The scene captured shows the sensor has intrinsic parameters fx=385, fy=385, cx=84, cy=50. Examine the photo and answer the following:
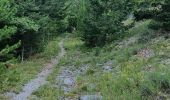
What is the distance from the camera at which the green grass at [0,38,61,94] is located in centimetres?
2081

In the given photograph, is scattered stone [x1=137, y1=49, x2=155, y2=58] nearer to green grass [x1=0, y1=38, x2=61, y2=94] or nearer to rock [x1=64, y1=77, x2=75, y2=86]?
rock [x1=64, y1=77, x2=75, y2=86]

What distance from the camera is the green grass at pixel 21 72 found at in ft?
68.3

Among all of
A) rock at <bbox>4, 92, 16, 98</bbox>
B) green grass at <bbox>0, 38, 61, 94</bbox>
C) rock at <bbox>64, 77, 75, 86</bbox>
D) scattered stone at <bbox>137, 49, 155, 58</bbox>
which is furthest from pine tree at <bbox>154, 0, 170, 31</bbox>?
rock at <bbox>4, 92, 16, 98</bbox>

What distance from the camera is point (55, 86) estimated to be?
21250 mm

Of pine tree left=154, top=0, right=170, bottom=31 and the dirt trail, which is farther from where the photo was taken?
pine tree left=154, top=0, right=170, bottom=31

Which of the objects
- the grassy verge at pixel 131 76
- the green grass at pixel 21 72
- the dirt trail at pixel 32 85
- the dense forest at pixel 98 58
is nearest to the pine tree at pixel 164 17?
the dense forest at pixel 98 58

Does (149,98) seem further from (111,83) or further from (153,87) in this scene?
(111,83)

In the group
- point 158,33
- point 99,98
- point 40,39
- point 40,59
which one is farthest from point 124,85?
point 40,39

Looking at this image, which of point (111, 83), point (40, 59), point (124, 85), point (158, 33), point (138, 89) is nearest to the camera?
point (138, 89)

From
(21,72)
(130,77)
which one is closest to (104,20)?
(21,72)

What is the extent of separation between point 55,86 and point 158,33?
10.1m

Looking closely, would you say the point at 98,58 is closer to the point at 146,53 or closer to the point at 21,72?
the point at 21,72

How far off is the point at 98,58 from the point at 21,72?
5.81 metres

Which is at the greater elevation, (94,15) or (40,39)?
(94,15)
